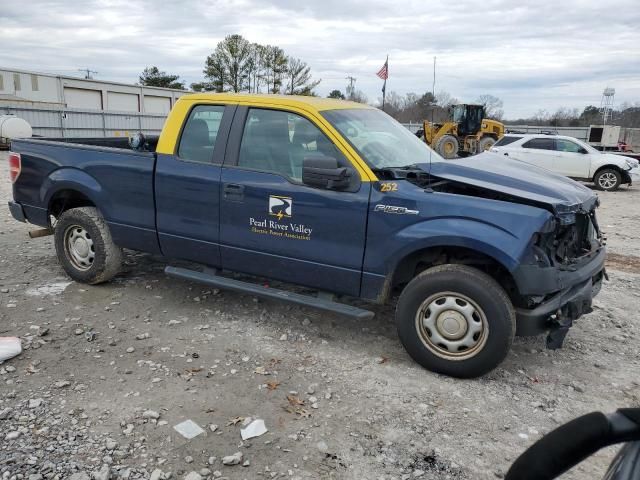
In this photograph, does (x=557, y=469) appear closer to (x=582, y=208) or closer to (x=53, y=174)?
(x=582, y=208)

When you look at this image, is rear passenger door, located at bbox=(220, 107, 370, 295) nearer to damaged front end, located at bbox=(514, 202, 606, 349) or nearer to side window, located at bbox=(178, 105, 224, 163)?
side window, located at bbox=(178, 105, 224, 163)

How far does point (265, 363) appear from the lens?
401 centimetres

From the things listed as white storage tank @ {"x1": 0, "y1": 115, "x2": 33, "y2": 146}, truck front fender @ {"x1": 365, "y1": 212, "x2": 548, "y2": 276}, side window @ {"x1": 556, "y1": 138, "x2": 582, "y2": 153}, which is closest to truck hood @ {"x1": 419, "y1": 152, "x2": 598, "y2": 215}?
truck front fender @ {"x1": 365, "y1": 212, "x2": 548, "y2": 276}

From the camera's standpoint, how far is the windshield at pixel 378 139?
4.15 metres

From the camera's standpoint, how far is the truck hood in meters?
3.67

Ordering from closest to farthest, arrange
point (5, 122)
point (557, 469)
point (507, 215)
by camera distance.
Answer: point (557, 469)
point (507, 215)
point (5, 122)

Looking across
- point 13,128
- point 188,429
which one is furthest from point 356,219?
point 13,128

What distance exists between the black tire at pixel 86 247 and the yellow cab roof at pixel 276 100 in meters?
1.57

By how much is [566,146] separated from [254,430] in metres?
16.1

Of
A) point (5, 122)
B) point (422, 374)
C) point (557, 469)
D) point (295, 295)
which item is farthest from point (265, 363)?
point (5, 122)

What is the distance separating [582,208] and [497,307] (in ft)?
3.43

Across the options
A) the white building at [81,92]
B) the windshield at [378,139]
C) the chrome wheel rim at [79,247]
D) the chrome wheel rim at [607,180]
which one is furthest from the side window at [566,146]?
the white building at [81,92]

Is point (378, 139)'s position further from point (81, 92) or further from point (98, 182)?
point (81, 92)

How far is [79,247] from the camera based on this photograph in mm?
5438
